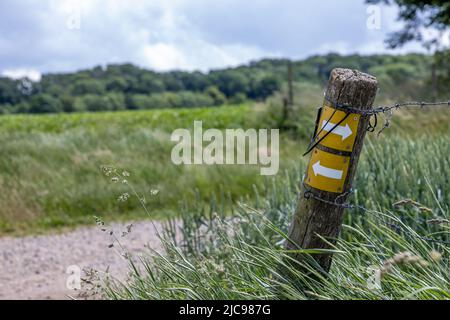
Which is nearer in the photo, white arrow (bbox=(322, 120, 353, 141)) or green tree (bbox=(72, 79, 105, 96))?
white arrow (bbox=(322, 120, 353, 141))

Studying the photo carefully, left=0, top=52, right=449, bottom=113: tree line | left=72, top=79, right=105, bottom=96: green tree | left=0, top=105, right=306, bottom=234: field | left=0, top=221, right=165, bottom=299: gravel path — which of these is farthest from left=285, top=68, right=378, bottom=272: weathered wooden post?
left=72, top=79, right=105, bottom=96: green tree

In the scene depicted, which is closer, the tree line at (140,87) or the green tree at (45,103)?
the tree line at (140,87)

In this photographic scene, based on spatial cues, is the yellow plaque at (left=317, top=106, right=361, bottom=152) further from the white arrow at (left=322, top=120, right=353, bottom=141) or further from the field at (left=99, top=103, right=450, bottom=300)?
the field at (left=99, top=103, right=450, bottom=300)

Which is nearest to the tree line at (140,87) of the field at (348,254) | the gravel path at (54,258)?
the gravel path at (54,258)

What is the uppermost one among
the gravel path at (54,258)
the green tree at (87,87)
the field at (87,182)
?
the green tree at (87,87)

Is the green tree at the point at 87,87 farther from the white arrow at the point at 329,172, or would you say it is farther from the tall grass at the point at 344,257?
the white arrow at the point at 329,172

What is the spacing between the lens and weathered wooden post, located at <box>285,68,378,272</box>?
234cm

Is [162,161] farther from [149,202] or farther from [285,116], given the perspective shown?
[285,116]

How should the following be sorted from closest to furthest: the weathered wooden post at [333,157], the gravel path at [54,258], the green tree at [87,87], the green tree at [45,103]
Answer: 1. the weathered wooden post at [333,157]
2. the gravel path at [54,258]
3. the green tree at [45,103]
4. the green tree at [87,87]

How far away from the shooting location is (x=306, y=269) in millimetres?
2432

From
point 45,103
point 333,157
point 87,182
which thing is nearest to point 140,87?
point 45,103

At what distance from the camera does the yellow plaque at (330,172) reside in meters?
2.37
